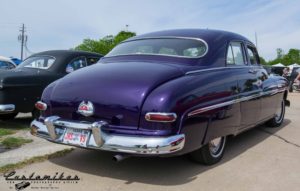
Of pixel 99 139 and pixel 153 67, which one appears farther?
pixel 153 67

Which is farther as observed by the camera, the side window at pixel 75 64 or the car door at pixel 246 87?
the side window at pixel 75 64

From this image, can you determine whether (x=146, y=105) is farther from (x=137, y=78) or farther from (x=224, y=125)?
(x=224, y=125)

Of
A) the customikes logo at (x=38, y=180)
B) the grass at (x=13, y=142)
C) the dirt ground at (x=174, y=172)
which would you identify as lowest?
the grass at (x=13, y=142)

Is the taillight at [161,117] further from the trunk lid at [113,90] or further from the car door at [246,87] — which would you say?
the car door at [246,87]

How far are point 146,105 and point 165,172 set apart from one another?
1025 mm

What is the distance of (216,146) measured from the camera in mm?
4805

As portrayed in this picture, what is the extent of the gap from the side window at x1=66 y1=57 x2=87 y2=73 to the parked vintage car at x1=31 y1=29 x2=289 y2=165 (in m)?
2.63

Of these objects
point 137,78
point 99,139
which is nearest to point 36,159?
point 99,139

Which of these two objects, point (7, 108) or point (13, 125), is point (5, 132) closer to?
point (7, 108)

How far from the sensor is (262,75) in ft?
20.7

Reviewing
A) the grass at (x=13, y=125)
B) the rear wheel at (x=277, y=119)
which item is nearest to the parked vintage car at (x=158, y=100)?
the rear wheel at (x=277, y=119)

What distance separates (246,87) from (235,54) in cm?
55

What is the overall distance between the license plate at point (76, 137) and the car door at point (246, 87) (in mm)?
2170

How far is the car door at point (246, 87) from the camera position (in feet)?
17.1
